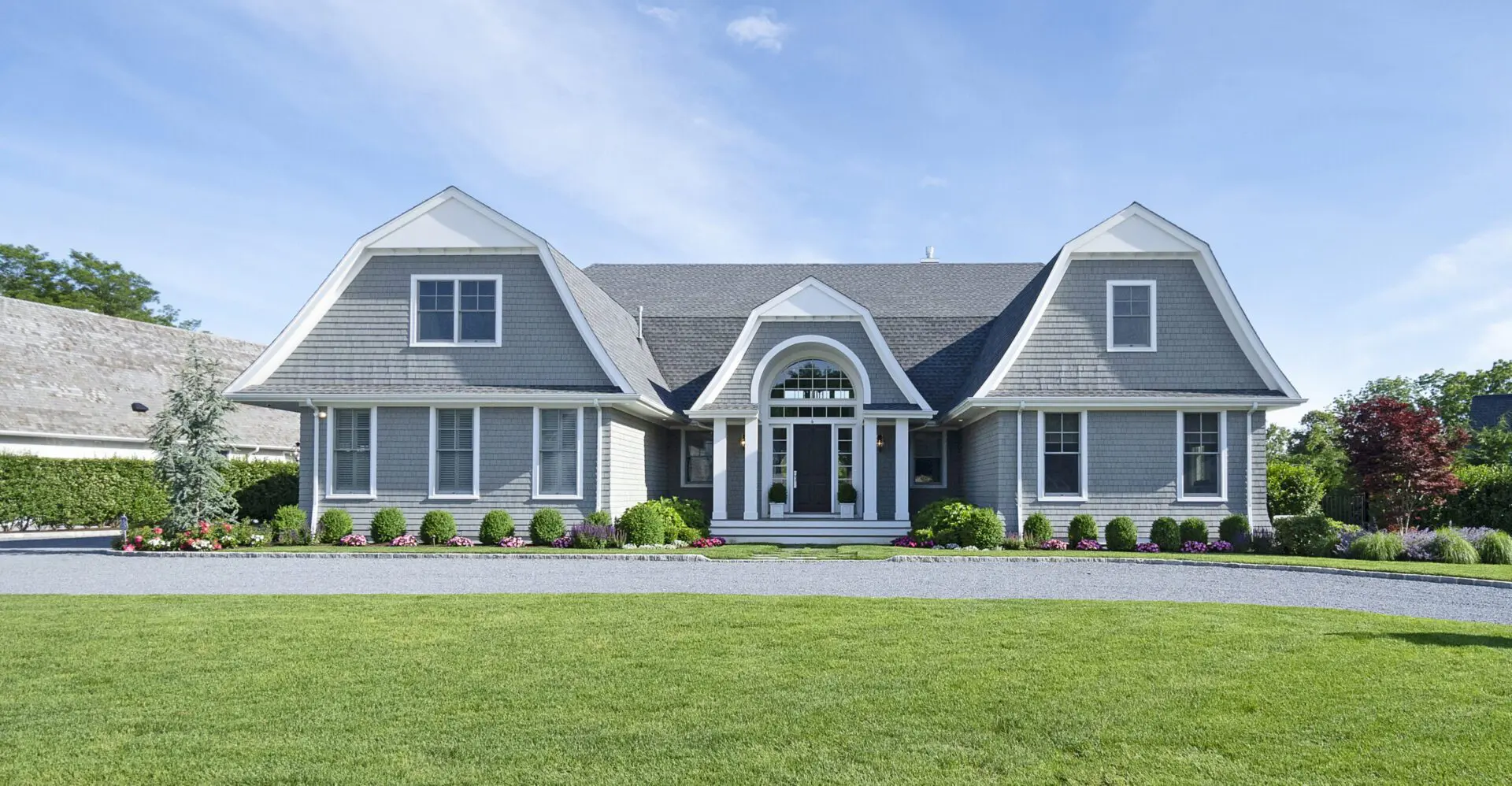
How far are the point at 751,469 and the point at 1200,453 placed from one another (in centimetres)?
882

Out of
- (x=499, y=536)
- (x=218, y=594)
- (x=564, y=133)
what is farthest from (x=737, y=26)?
(x=218, y=594)

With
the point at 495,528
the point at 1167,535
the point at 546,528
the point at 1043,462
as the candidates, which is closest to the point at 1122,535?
the point at 1167,535

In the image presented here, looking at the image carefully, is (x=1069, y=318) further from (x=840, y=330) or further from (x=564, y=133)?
(x=564, y=133)

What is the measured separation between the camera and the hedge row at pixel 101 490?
23359mm

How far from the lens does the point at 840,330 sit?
21.8 m

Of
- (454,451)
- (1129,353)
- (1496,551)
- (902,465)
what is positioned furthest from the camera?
(902,465)

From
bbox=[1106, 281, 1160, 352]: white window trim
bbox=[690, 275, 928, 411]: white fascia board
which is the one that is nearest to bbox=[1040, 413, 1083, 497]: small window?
bbox=[1106, 281, 1160, 352]: white window trim

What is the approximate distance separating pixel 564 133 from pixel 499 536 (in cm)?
737

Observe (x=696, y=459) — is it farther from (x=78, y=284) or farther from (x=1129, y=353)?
(x=78, y=284)

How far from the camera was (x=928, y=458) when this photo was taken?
2381 cm

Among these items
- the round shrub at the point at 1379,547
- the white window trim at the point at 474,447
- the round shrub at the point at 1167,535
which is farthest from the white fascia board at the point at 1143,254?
the white window trim at the point at 474,447

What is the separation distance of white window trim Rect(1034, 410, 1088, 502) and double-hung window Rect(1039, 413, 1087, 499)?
2 centimetres

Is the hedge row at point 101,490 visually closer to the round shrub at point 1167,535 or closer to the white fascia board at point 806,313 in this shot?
the white fascia board at point 806,313

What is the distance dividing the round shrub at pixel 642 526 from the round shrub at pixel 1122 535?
828 centimetres
